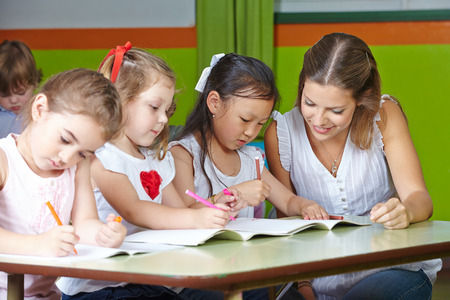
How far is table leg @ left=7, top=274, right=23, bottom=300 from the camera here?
3.84ft

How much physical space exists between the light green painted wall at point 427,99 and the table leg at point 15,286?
2.95m

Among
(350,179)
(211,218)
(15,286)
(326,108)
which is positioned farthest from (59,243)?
(350,179)

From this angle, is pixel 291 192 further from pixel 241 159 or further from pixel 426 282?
pixel 426 282

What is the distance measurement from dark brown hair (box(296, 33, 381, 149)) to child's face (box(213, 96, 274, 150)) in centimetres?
14

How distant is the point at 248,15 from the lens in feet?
13.1

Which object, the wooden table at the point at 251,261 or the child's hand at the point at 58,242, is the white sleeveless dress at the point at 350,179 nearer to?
the wooden table at the point at 251,261

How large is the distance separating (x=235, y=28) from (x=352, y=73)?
92.5 inches

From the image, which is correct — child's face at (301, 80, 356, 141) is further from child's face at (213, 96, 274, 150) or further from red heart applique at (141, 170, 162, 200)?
red heart applique at (141, 170, 162, 200)

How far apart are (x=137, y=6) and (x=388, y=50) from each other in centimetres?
166

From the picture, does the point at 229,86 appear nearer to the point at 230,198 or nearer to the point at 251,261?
the point at 230,198

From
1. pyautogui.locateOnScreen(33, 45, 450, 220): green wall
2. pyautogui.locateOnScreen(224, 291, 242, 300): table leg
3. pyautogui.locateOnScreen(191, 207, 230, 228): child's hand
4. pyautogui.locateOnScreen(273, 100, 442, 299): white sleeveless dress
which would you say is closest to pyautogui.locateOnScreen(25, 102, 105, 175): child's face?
pyautogui.locateOnScreen(191, 207, 230, 228): child's hand

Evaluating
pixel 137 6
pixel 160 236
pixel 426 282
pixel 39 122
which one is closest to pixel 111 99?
pixel 39 122

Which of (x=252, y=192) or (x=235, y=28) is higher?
(x=235, y=28)

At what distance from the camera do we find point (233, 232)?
131cm
